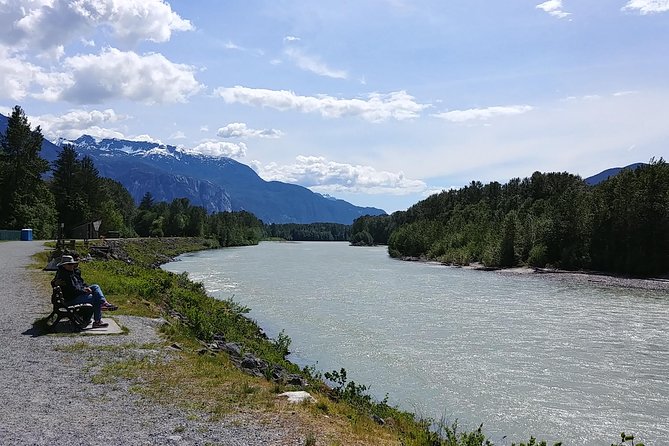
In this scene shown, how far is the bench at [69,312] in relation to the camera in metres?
15.5

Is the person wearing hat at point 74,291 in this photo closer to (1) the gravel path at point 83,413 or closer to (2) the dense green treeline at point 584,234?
(1) the gravel path at point 83,413

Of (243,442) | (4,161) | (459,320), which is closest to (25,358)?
(243,442)

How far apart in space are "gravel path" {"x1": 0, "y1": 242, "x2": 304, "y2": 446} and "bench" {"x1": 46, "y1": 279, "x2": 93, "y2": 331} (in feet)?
5.75

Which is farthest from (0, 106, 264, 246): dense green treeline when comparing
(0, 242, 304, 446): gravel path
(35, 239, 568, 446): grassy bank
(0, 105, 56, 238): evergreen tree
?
(0, 242, 304, 446): gravel path

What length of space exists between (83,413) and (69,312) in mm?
7512

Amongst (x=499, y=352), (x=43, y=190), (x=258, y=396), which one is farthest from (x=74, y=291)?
(x=43, y=190)

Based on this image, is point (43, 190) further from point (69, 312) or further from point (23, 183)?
point (69, 312)

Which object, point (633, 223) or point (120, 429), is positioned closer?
point (120, 429)

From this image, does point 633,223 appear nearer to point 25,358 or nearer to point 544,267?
point 544,267

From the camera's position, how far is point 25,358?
12.4 m

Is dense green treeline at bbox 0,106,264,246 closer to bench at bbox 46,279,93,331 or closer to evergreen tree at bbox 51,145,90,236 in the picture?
evergreen tree at bbox 51,145,90,236

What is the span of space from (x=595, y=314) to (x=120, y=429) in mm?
35351

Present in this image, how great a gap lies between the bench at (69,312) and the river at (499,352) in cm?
871

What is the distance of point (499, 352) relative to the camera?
23.8 meters
